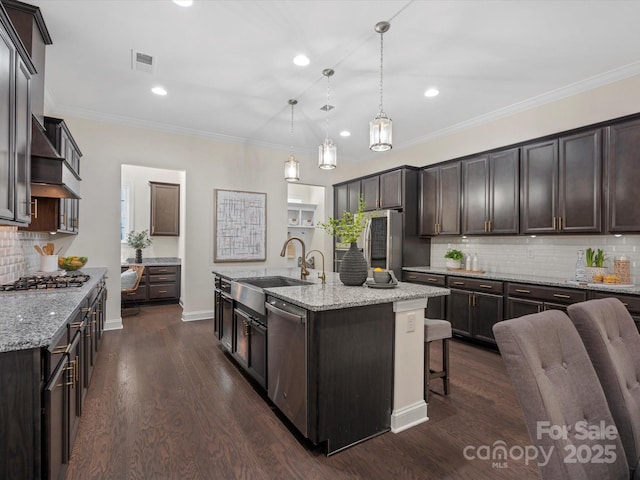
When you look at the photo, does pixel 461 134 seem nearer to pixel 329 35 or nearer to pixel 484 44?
pixel 484 44

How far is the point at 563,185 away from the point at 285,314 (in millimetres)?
3326

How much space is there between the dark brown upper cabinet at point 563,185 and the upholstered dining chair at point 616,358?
8.38 ft

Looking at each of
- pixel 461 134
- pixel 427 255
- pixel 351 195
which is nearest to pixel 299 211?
pixel 351 195

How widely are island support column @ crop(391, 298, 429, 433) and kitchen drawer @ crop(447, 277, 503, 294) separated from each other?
188 centimetres

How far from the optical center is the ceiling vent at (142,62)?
312 centimetres

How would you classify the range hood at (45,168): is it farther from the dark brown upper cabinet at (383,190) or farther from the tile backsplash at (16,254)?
the dark brown upper cabinet at (383,190)

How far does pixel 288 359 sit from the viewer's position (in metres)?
2.24

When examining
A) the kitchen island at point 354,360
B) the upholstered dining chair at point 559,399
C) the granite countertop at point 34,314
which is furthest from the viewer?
the kitchen island at point 354,360

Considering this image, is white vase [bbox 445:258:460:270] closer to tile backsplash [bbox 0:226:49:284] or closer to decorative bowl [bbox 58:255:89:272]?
decorative bowl [bbox 58:255:89:272]

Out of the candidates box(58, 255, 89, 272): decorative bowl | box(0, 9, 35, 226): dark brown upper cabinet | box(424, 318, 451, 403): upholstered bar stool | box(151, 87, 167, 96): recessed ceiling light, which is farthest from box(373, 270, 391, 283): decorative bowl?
box(58, 255, 89, 272): decorative bowl

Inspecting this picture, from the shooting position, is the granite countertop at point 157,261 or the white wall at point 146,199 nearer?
the granite countertop at point 157,261

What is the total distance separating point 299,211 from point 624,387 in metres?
7.32

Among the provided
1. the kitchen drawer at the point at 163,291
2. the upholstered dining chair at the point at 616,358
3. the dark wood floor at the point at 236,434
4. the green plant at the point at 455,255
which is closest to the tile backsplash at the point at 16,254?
the dark wood floor at the point at 236,434

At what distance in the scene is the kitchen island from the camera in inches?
78.2
